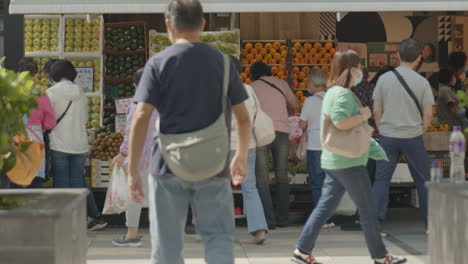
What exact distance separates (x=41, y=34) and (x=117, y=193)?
13.9 ft

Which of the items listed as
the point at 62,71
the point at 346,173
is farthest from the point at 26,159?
the point at 62,71

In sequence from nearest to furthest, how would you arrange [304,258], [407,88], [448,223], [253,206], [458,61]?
[448,223] < [304,258] < [407,88] < [253,206] < [458,61]

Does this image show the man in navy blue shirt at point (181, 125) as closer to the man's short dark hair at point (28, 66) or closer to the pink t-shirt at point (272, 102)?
the man's short dark hair at point (28, 66)

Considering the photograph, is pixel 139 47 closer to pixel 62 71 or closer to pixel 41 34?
pixel 41 34

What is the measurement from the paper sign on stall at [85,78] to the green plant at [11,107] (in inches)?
298

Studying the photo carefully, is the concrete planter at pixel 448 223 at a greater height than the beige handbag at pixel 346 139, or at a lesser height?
lesser

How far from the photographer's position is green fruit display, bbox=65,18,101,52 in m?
13.2

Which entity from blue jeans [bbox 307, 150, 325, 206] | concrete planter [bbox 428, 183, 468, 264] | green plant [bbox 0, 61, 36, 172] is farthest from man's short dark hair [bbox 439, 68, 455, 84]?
green plant [bbox 0, 61, 36, 172]

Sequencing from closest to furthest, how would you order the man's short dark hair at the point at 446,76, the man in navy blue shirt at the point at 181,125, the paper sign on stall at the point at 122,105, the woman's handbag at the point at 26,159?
1. the man in navy blue shirt at the point at 181,125
2. the woman's handbag at the point at 26,159
3. the paper sign on stall at the point at 122,105
4. the man's short dark hair at the point at 446,76

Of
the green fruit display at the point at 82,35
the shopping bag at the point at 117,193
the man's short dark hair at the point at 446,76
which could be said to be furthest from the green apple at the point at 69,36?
the man's short dark hair at the point at 446,76

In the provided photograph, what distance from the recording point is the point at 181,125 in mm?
5191

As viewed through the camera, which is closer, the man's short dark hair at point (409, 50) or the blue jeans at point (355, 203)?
the blue jeans at point (355, 203)

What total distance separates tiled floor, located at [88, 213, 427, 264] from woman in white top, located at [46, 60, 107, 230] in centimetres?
73

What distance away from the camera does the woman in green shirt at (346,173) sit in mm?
7441
